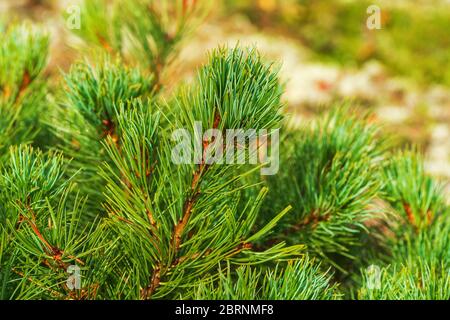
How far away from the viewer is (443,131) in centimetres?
325

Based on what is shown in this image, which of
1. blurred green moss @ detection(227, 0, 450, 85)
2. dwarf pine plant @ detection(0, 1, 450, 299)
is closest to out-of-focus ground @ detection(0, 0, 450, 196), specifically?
blurred green moss @ detection(227, 0, 450, 85)

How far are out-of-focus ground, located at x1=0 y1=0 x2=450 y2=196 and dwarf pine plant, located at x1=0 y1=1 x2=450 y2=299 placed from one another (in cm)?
204

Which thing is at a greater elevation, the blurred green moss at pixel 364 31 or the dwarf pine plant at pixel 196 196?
the blurred green moss at pixel 364 31

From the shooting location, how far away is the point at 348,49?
4062 millimetres

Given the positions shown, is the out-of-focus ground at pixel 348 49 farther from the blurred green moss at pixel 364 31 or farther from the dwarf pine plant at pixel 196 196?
the dwarf pine plant at pixel 196 196

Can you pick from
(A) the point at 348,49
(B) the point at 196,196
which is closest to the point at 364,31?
(A) the point at 348,49

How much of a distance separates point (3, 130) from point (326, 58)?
3183mm

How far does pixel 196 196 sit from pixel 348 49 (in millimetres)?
3414

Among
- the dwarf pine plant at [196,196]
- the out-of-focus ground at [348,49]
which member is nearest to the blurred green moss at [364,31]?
the out-of-focus ground at [348,49]

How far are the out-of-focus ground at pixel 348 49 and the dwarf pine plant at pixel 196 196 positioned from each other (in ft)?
6.70

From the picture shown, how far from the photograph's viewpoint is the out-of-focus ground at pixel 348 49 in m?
3.43

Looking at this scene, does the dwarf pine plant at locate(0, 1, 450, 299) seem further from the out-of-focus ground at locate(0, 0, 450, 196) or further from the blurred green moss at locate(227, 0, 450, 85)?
the blurred green moss at locate(227, 0, 450, 85)

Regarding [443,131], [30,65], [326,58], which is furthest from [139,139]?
[326,58]

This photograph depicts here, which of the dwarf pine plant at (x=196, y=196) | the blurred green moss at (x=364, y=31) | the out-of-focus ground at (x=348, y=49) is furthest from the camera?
the blurred green moss at (x=364, y=31)
